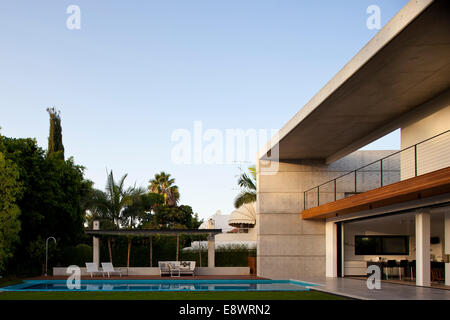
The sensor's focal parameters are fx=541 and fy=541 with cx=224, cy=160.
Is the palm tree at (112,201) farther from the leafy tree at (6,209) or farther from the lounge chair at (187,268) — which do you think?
the leafy tree at (6,209)

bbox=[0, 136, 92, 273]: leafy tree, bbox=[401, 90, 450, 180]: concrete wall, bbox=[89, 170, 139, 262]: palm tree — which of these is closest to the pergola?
bbox=[0, 136, 92, 273]: leafy tree

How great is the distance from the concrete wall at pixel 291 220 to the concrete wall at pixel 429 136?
6174 mm

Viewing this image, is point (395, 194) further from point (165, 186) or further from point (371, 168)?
point (165, 186)

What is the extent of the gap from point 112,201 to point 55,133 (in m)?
8.07

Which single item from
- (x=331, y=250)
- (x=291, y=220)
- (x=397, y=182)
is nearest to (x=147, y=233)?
(x=291, y=220)

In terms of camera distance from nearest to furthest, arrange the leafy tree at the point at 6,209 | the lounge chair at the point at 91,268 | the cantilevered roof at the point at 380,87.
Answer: the cantilevered roof at the point at 380,87, the leafy tree at the point at 6,209, the lounge chair at the point at 91,268

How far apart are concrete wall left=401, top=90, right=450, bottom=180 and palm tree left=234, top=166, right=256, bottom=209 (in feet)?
69.0

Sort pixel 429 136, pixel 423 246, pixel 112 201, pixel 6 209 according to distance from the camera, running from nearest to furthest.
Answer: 1. pixel 429 136
2. pixel 423 246
3. pixel 6 209
4. pixel 112 201

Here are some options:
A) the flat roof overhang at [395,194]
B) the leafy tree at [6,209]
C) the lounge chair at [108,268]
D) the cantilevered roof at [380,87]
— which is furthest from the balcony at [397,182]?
the leafy tree at [6,209]

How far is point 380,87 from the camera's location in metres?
13.0

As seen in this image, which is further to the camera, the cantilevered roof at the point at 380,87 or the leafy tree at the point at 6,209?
the leafy tree at the point at 6,209

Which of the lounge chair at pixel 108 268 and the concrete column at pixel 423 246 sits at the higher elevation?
the concrete column at pixel 423 246

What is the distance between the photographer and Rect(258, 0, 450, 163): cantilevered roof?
9.45 meters

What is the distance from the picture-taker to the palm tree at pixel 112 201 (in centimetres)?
2953
